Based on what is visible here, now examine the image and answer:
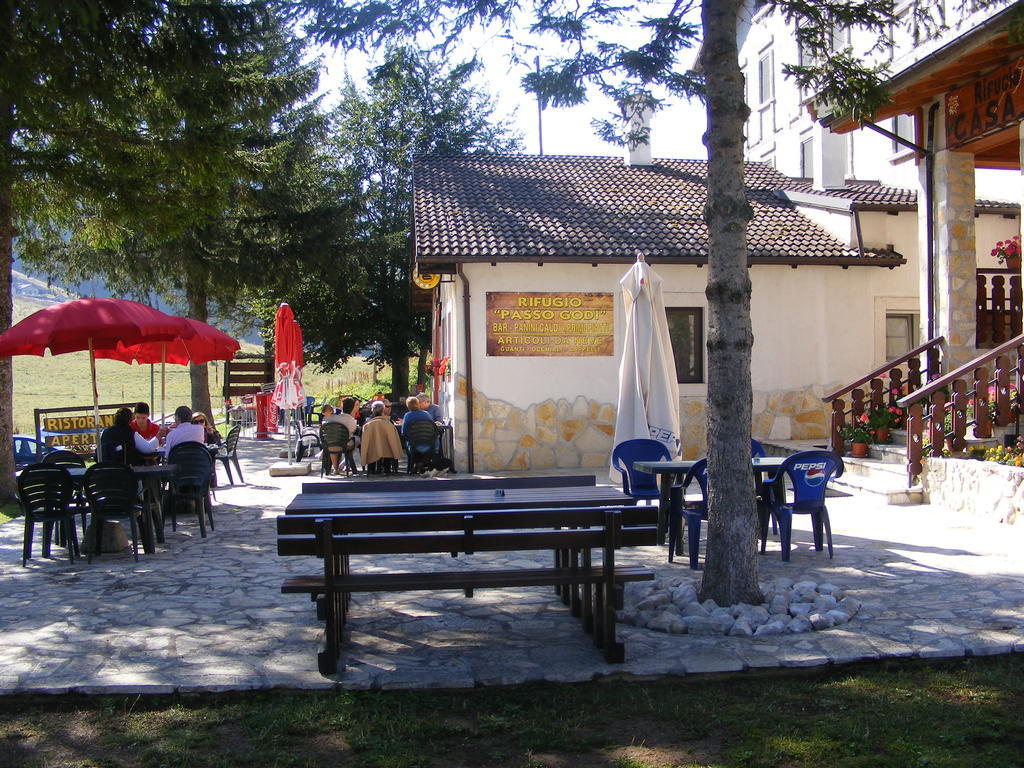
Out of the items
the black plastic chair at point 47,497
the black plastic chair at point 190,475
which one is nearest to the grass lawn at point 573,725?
the black plastic chair at point 47,497

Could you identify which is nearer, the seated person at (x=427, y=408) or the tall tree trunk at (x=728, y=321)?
the tall tree trunk at (x=728, y=321)

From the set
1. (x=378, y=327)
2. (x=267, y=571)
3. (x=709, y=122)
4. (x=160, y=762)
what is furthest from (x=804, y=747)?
(x=378, y=327)

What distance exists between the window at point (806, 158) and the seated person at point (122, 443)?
21586 millimetres

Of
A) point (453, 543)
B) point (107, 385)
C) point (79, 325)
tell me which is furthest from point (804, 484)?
point (107, 385)

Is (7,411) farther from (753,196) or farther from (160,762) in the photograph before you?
(753,196)

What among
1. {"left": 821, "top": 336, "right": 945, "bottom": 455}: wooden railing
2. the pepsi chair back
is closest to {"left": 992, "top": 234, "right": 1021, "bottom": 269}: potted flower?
{"left": 821, "top": 336, "right": 945, "bottom": 455}: wooden railing

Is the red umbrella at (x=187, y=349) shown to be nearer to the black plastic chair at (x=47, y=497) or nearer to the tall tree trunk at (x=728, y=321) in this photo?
the black plastic chair at (x=47, y=497)

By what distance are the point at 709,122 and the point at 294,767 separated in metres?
4.21

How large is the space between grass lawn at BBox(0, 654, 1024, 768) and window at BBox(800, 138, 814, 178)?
23.5 metres

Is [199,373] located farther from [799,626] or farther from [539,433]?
[799,626]

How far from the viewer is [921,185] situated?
39.0 ft

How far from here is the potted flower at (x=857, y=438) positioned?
38.2 ft

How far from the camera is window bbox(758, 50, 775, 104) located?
27458 millimetres

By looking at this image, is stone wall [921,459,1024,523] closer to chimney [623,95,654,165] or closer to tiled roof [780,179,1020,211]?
chimney [623,95,654,165]
